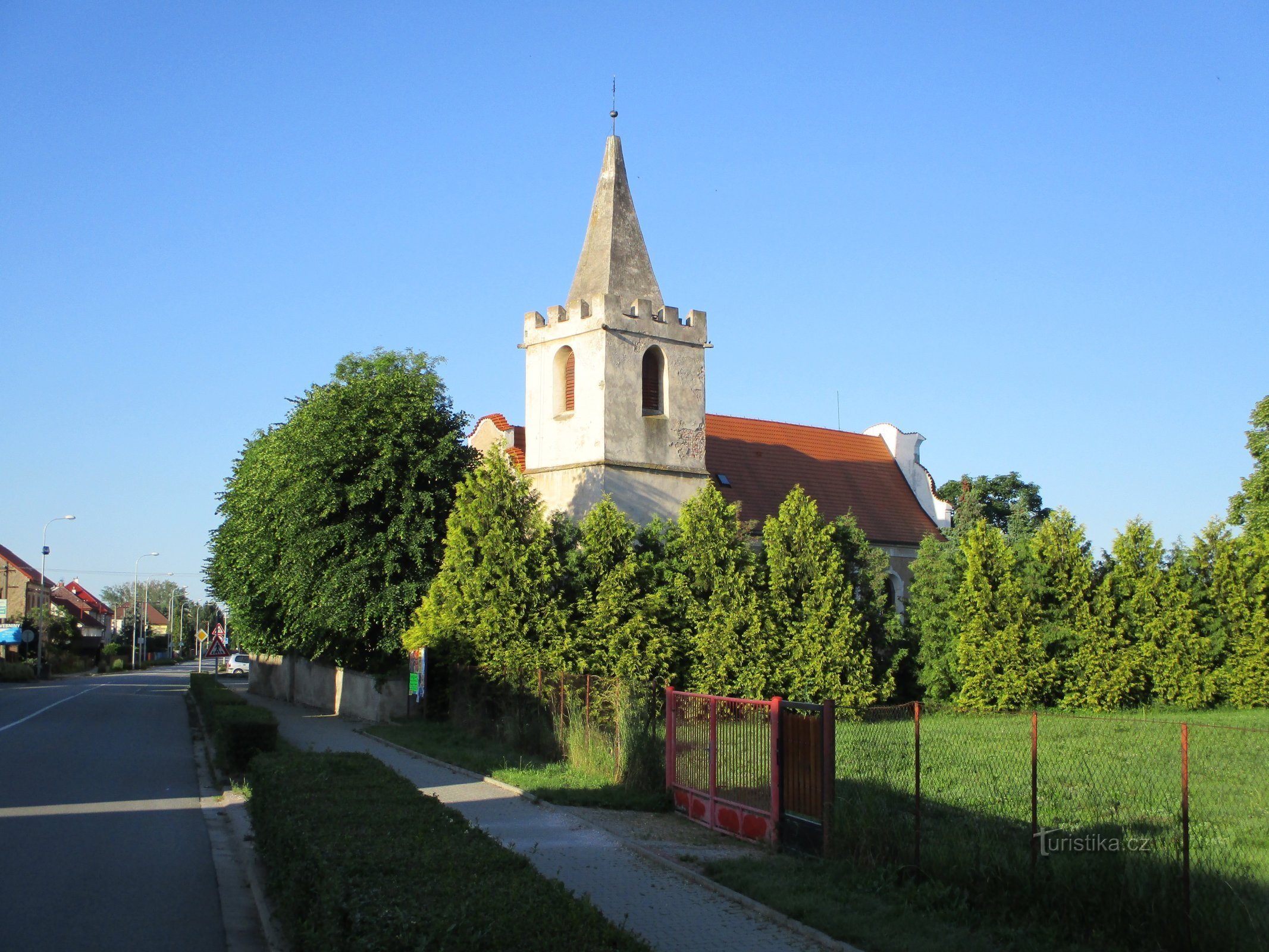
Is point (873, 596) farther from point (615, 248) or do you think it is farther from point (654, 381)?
point (615, 248)

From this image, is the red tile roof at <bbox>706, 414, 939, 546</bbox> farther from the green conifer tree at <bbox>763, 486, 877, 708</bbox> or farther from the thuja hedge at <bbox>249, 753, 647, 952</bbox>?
the thuja hedge at <bbox>249, 753, 647, 952</bbox>

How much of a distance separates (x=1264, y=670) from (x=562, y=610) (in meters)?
18.0

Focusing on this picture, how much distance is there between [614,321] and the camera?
29656 mm

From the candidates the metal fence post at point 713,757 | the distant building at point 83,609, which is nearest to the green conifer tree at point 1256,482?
the metal fence post at point 713,757

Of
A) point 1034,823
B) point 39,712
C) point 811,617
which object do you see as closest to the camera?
point 1034,823

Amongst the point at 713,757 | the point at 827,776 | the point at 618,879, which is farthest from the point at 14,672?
the point at 827,776

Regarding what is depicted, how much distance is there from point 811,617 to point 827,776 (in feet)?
51.0

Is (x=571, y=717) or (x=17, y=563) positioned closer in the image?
(x=571, y=717)

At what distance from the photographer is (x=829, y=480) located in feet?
136

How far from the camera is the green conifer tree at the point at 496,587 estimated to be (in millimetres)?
23031

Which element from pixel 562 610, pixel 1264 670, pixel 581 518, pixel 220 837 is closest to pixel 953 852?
pixel 220 837

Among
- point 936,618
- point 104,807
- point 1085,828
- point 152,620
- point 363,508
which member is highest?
point 363,508

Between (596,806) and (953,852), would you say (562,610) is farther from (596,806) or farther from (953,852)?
(953,852)

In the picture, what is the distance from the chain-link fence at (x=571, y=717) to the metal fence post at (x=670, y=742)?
590 millimetres
